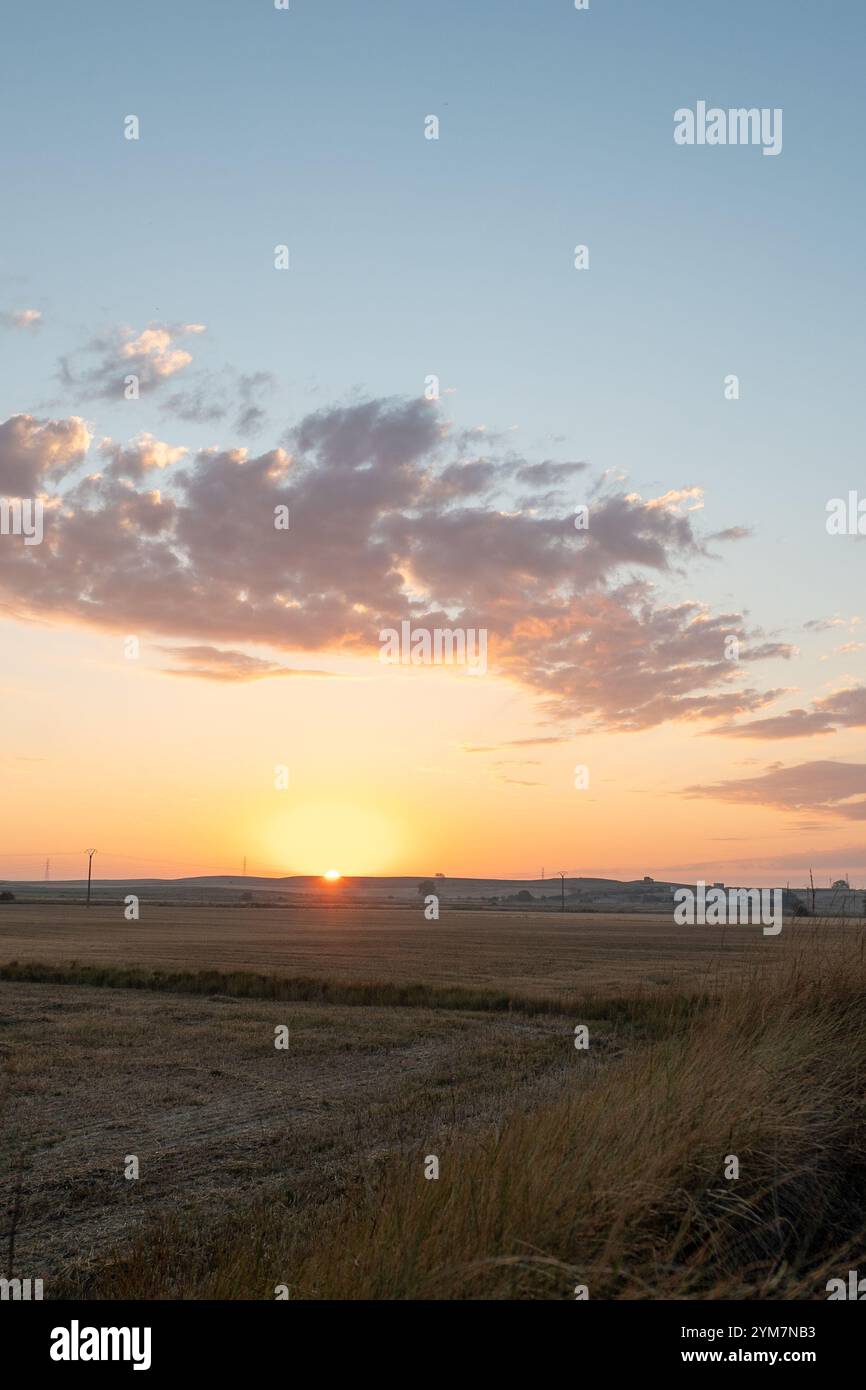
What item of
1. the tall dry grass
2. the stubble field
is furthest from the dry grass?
the tall dry grass

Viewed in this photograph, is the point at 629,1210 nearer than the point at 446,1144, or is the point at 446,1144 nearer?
the point at 629,1210

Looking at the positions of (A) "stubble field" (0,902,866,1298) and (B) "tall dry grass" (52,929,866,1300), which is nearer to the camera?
(B) "tall dry grass" (52,929,866,1300)

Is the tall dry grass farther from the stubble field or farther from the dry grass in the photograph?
the dry grass

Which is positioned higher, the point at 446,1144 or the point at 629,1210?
the point at 629,1210

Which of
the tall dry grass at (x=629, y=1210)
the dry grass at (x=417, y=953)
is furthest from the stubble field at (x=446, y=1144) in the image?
the dry grass at (x=417, y=953)

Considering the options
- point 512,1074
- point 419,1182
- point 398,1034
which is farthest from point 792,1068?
point 398,1034

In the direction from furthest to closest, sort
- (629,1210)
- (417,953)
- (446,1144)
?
(417,953) < (446,1144) < (629,1210)

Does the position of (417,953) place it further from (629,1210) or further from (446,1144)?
(629,1210)

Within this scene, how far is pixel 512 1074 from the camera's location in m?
→ 21.8

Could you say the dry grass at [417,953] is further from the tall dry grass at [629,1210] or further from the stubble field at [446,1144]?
the tall dry grass at [629,1210]

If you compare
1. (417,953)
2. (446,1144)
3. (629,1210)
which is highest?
(629,1210)

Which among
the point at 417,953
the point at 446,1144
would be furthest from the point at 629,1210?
the point at 417,953
